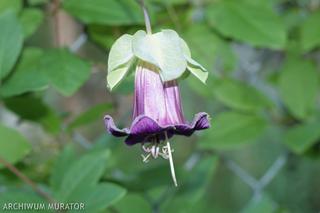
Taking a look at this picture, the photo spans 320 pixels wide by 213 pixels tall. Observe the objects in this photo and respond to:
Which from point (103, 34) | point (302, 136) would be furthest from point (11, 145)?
point (302, 136)

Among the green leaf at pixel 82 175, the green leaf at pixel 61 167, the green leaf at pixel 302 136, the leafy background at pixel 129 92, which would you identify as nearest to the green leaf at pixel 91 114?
the leafy background at pixel 129 92

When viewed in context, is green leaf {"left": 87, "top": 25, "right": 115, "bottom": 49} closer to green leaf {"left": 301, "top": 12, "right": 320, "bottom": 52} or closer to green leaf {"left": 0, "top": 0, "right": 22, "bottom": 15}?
green leaf {"left": 0, "top": 0, "right": 22, "bottom": 15}

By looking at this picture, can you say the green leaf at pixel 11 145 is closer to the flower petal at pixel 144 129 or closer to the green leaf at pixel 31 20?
the green leaf at pixel 31 20

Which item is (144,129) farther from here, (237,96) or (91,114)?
(237,96)

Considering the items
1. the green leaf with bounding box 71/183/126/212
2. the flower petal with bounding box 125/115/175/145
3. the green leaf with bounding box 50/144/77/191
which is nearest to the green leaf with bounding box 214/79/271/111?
the green leaf with bounding box 50/144/77/191

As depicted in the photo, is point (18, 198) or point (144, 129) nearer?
point (144, 129)
